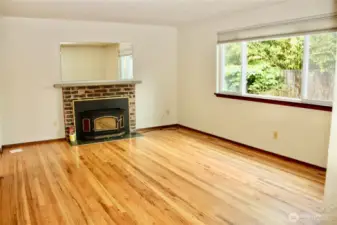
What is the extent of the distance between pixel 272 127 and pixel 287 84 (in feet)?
2.14

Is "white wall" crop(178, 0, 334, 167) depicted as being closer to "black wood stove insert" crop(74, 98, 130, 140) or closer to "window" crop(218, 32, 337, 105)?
"window" crop(218, 32, 337, 105)

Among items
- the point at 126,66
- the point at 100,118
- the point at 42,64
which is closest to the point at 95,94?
the point at 100,118

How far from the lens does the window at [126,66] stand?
19.0ft

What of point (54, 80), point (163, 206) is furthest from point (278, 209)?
point (54, 80)

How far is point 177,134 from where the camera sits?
5.89m

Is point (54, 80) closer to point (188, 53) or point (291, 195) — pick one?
point (188, 53)

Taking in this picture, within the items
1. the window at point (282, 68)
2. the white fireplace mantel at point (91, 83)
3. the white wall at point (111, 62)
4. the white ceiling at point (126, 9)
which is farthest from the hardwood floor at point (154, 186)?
the white ceiling at point (126, 9)

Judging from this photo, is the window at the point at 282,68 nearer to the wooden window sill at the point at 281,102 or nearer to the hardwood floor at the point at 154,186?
the wooden window sill at the point at 281,102

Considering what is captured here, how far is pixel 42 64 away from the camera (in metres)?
5.14

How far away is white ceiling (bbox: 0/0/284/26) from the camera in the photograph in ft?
12.6

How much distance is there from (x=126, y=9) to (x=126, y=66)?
167cm

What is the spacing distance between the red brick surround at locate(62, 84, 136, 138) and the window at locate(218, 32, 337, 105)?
1792 millimetres

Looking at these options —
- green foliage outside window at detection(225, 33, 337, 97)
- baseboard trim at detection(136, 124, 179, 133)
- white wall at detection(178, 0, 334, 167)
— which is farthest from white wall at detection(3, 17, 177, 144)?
green foliage outside window at detection(225, 33, 337, 97)

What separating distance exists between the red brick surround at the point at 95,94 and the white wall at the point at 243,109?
111 cm
